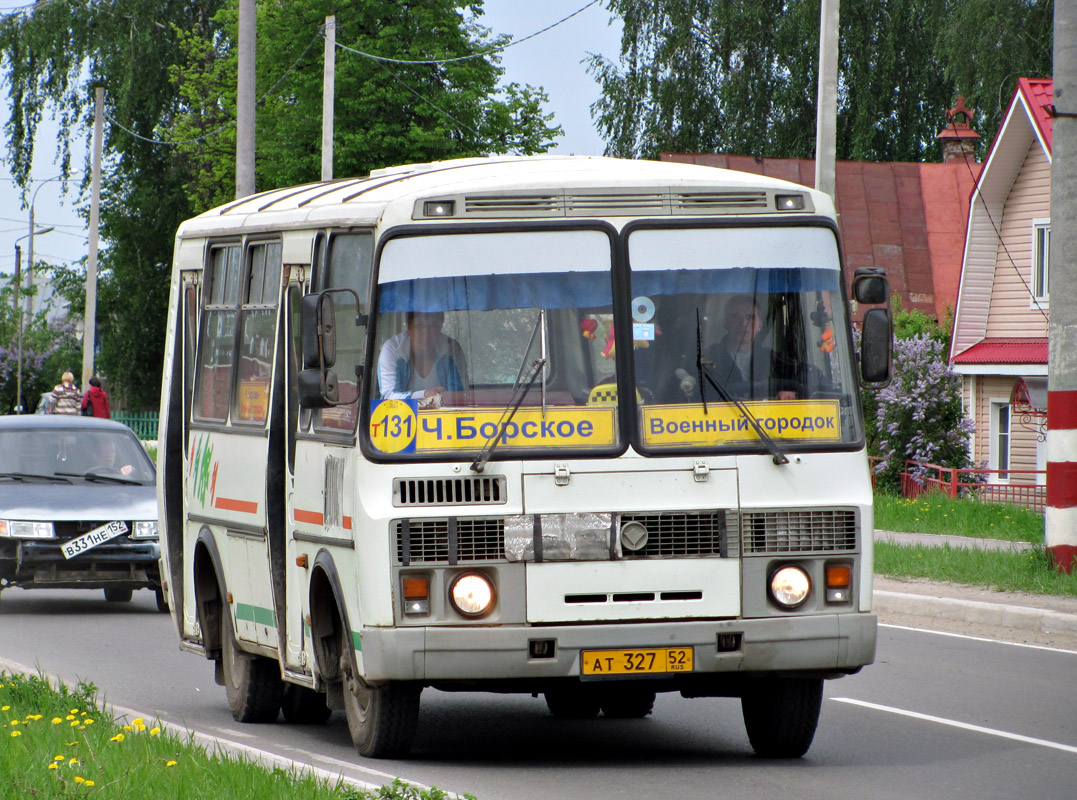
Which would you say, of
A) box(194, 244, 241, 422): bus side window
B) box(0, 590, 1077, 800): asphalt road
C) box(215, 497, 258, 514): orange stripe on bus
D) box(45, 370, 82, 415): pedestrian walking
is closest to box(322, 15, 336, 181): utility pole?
box(45, 370, 82, 415): pedestrian walking

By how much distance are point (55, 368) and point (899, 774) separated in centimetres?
6116

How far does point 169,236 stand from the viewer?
6519 cm

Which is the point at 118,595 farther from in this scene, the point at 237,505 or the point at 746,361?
the point at 746,361

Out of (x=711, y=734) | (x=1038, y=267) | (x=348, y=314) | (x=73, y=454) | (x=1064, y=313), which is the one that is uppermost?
(x=1038, y=267)

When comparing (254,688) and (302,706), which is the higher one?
(254,688)

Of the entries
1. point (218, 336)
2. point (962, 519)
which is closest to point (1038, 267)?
point (962, 519)

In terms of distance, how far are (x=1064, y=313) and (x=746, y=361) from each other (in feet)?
28.7

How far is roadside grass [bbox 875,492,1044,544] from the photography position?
2197 centimetres

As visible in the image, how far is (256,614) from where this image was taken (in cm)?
1029

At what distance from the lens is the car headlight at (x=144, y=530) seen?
53.4ft

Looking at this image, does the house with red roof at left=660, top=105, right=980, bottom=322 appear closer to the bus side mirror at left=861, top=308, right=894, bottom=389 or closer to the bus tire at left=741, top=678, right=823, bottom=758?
the bus side mirror at left=861, top=308, right=894, bottom=389

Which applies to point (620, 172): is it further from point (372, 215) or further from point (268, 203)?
point (268, 203)

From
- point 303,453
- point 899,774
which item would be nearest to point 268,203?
point 303,453

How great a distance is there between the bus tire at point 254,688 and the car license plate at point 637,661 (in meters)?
2.86
